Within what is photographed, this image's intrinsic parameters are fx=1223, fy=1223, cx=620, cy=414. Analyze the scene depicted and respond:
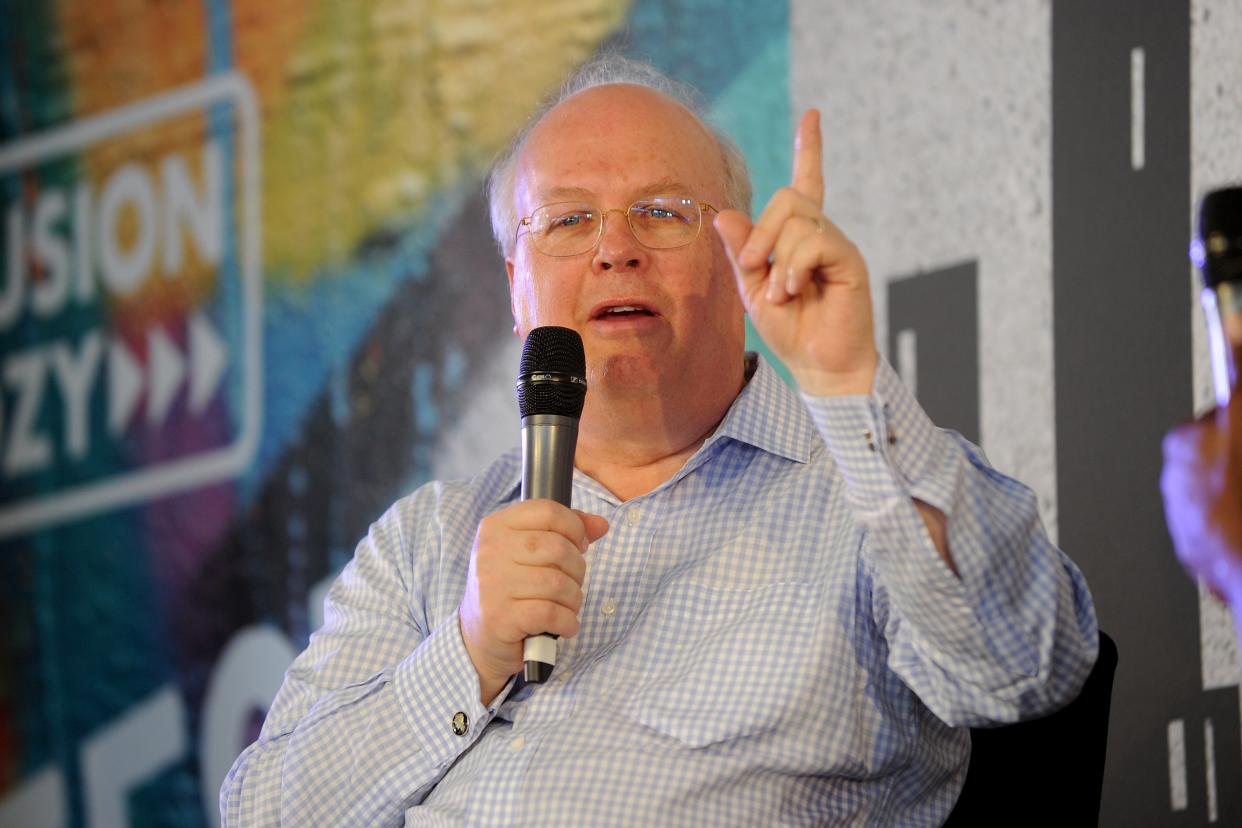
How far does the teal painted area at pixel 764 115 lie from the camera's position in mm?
2322

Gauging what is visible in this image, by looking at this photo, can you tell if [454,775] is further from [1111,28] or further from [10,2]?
[10,2]

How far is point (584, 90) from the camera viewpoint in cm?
194

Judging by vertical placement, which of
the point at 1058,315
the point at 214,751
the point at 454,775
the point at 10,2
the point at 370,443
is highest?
the point at 10,2

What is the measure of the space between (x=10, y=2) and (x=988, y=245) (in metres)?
2.45

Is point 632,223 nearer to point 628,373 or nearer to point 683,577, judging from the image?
point 628,373

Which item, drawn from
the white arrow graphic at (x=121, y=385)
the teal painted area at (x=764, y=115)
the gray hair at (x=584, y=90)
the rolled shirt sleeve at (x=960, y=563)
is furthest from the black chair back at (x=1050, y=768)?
the white arrow graphic at (x=121, y=385)

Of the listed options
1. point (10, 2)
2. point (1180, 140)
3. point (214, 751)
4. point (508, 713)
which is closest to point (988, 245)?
point (1180, 140)

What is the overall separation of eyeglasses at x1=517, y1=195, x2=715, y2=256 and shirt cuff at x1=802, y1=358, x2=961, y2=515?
584mm

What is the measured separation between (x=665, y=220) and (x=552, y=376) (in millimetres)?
477

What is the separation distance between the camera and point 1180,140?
194 centimetres

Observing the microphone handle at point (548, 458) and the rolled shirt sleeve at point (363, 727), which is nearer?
the microphone handle at point (548, 458)

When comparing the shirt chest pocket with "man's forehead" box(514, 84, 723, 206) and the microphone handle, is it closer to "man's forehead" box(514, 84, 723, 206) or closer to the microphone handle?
the microphone handle

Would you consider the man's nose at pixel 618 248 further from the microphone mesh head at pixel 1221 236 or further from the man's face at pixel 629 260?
the microphone mesh head at pixel 1221 236

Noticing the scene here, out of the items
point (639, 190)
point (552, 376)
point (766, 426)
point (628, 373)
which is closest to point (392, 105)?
point (639, 190)
